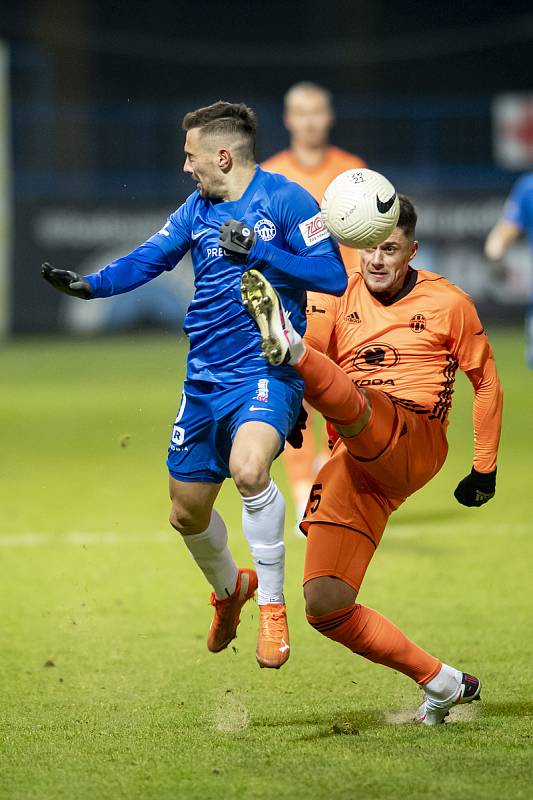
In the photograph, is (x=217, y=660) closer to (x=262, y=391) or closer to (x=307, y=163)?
(x=262, y=391)

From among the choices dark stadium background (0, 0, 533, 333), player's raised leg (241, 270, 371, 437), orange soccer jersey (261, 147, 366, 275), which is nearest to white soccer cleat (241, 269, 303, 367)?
player's raised leg (241, 270, 371, 437)

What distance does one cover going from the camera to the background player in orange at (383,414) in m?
4.68

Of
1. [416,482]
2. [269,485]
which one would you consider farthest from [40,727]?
[416,482]

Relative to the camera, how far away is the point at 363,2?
27766 mm

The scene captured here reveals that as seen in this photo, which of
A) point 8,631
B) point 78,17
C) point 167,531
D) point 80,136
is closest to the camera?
point 8,631

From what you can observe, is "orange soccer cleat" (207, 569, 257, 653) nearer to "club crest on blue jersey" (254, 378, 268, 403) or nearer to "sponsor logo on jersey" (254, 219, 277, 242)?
"club crest on blue jersey" (254, 378, 268, 403)

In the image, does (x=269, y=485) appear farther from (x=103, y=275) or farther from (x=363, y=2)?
(x=363, y=2)

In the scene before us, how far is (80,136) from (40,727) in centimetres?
1911

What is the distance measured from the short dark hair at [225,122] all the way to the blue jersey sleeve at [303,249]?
24cm

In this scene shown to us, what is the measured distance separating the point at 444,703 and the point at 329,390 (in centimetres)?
124

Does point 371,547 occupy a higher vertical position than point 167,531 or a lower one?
higher

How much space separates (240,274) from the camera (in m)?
4.91

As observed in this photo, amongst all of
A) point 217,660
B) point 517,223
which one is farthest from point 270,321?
point 517,223

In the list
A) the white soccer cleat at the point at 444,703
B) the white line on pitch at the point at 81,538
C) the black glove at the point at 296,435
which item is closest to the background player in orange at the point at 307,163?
the white line on pitch at the point at 81,538
